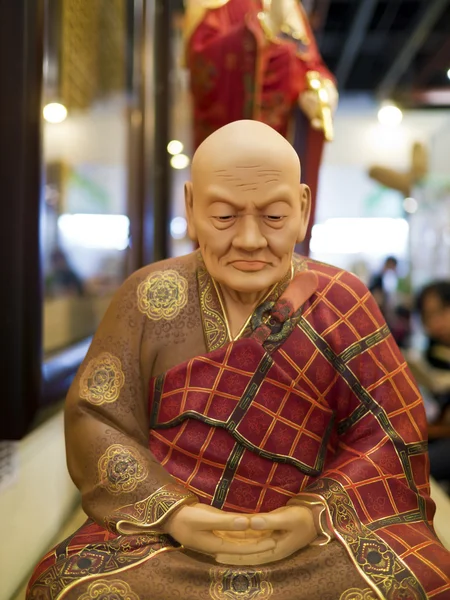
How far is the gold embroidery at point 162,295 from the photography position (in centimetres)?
155

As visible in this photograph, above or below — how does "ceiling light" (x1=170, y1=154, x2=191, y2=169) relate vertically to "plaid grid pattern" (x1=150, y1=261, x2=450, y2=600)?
above

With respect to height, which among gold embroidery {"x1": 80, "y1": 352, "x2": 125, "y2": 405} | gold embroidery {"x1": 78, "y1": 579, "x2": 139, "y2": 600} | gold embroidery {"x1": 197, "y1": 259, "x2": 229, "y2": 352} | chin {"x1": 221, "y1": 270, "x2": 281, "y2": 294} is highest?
chin {"x1": 221, "y1": 270, "x2": 281, "y2": 294}

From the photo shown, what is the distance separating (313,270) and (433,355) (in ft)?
6.30

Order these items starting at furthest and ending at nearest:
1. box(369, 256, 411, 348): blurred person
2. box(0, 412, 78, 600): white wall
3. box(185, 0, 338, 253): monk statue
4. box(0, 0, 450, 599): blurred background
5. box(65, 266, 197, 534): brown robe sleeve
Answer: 1. box(369, 256, 411, 348): blurred person
2. box(185, 0, 338, 253): monk statue
3. box(0, 0, 450, 599): blurred background
4. box(0, 412, 78, 600): white wall
5. box(65, 266, 197, 534): brown robe sleeve

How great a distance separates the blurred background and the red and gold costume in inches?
20.5

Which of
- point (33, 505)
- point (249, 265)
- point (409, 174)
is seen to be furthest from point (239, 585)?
point (409, 174)

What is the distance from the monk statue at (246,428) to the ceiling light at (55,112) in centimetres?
138

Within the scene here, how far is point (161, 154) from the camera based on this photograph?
14.0 ft

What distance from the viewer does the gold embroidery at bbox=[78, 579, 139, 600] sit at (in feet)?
4.14

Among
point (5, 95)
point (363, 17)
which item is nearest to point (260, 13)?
point (5, 95)

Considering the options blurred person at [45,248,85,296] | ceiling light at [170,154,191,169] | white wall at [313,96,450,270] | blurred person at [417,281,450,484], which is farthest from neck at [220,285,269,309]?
white wall at [313,96,450,270]

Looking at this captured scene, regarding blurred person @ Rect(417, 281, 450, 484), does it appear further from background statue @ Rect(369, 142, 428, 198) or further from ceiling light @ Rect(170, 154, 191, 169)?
background statue @ Rect(369, 142, 428, 198)

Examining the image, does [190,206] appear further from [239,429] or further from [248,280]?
[239,429]

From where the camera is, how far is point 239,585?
130cm
